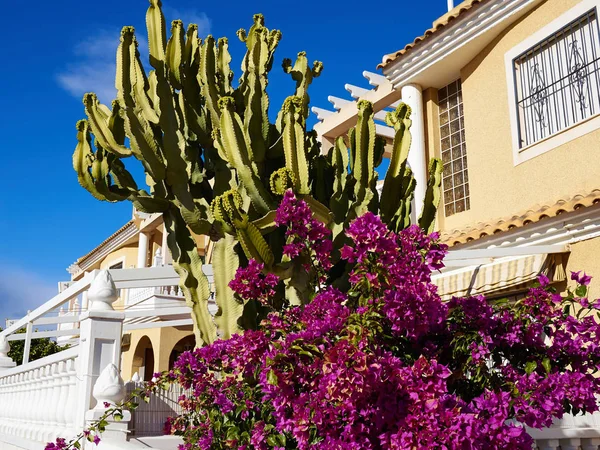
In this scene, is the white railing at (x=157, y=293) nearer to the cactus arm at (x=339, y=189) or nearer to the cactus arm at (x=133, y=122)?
the cactus arm at (x=133, y=122)

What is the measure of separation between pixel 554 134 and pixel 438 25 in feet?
10.3

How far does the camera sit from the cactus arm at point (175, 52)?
8.85 meters

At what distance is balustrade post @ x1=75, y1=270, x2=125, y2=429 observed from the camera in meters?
6.38

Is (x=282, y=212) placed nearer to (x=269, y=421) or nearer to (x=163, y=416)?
(x=269, y=421)

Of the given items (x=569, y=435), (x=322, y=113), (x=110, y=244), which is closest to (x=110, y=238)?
(x=110, y=244)

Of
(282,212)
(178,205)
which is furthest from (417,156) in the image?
(282,212)

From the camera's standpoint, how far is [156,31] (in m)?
9.12

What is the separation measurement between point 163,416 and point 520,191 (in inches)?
299

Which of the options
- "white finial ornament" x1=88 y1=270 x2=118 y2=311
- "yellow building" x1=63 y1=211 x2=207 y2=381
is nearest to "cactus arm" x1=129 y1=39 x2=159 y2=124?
"white finial ornament" x1=88 y1=270 x2=118 y2=311

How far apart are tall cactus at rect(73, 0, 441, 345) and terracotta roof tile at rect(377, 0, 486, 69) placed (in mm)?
3696

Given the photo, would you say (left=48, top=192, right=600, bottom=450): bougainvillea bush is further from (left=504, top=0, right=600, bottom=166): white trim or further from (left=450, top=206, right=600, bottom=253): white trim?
(left=504, top=0, right=600, bottom=166): white trim

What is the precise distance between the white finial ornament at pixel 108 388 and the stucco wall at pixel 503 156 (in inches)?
289

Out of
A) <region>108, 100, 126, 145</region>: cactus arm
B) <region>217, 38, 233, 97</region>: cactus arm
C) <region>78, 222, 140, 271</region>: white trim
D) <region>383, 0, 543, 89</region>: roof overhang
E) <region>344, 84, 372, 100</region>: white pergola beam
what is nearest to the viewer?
<region>108, 100, 126, 145</region>: cactus arm

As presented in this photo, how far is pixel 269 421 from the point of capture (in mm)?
4598
